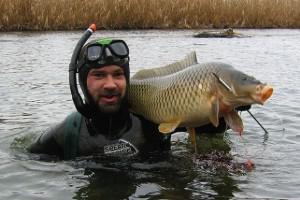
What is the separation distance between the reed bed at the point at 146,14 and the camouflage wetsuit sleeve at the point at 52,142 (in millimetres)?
14368

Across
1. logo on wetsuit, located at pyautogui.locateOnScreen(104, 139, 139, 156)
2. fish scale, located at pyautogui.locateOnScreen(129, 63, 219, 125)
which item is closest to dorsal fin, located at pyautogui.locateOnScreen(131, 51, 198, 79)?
fish scale, located at pyautogui.locateOnScreen(129, 63, 219, 125)

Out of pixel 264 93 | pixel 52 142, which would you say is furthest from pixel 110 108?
pixel 264 93

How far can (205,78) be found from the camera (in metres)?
3.93

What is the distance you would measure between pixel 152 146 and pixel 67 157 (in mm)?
781

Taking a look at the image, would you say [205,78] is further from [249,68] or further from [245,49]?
[245,49]

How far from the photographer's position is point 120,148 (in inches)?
198

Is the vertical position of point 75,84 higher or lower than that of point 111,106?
higher

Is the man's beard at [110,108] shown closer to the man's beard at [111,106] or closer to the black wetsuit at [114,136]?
the man's beard at [111,106]

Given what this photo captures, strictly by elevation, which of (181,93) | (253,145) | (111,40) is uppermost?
(111,40)

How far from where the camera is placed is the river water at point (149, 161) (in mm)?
4496

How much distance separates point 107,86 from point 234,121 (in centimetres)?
114

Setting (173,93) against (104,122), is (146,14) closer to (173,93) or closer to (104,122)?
(104,122)

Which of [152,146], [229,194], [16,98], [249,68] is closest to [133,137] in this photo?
[152,146]

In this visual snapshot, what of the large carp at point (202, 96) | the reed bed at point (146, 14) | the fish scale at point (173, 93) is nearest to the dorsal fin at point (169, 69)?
the fish scale at point (173, 93)
